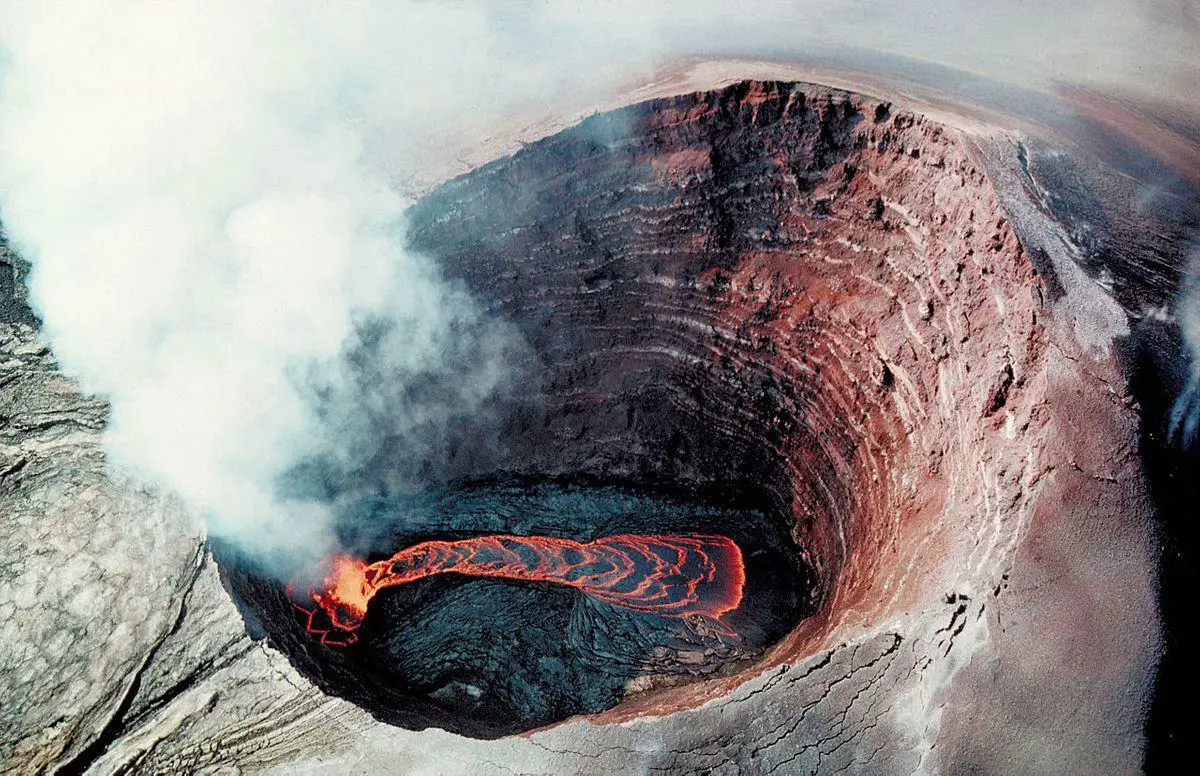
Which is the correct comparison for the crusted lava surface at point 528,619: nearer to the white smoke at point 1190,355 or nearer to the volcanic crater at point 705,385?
the volcanic crater at point 705,385

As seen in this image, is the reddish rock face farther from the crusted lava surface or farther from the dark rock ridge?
the crusted lava surface

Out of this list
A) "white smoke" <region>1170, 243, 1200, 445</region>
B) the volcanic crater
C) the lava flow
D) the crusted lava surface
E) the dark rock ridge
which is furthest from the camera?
the lava flow

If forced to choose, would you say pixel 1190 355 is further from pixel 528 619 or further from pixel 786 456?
pixel 528 619

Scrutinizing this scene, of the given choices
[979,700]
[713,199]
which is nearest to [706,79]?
[713,199]

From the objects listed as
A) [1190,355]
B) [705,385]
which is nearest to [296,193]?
[705,385]

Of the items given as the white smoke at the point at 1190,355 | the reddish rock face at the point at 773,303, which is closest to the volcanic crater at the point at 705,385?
the reddish rock face at the point at 773,303

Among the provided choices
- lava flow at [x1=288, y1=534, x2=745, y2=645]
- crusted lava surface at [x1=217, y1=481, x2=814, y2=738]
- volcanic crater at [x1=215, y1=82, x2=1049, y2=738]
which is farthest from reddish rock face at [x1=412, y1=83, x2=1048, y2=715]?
lava flow at [x1=288, y1=534, x2=745, y2=645]

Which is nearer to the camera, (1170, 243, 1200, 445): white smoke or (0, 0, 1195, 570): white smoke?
(1170, 243, 1200, 445): white smoke
